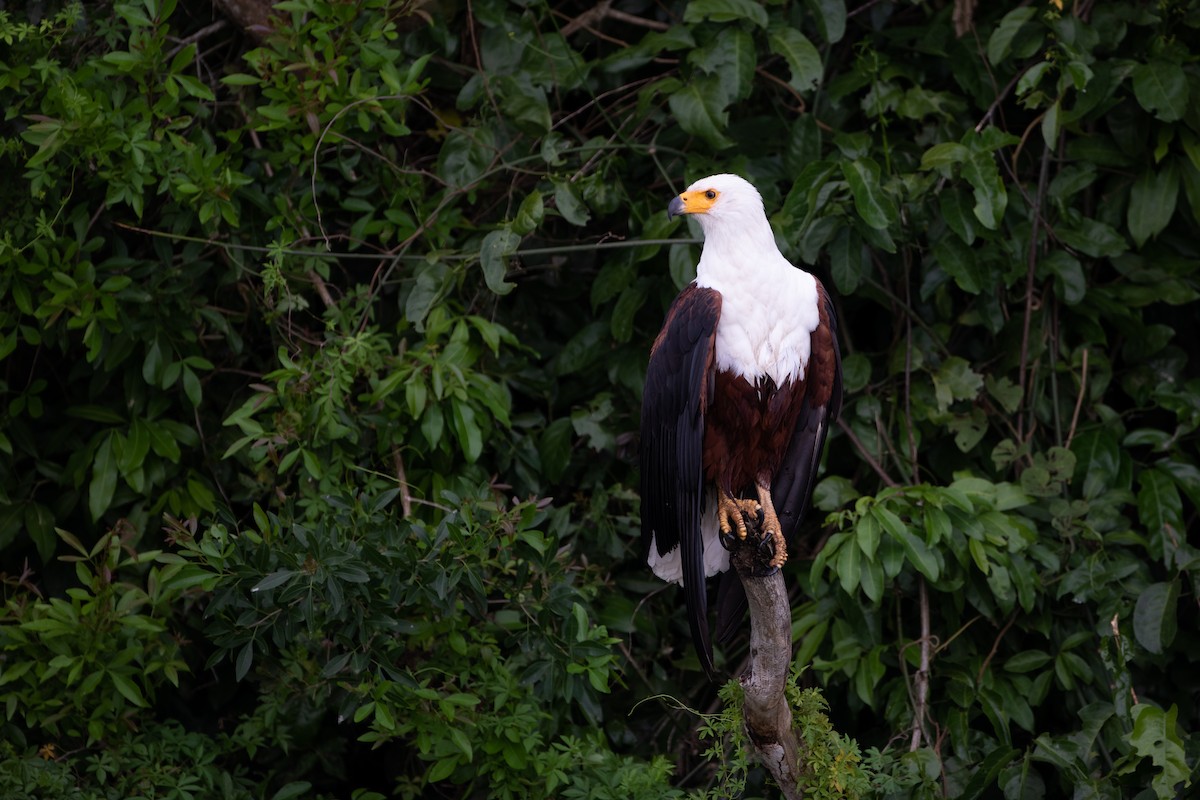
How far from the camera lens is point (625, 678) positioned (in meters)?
4.29

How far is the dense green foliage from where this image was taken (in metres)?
3.58

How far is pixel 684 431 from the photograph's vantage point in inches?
129

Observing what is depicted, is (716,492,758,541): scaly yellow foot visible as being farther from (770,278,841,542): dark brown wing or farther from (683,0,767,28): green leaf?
(683,0,767,28): green leaf

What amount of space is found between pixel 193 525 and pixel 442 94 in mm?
1990

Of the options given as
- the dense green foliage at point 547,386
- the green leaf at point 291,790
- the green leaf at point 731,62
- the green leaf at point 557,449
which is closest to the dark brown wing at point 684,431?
the dense green foliage at point 547,386

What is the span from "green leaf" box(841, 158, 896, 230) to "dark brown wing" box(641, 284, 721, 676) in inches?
26.3

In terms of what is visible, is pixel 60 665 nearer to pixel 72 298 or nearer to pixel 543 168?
pixel 72 298

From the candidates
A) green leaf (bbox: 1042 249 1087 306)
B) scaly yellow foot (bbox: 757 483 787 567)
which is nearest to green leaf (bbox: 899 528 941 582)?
scaly yellow foot (bbox: 757 483 787 567)

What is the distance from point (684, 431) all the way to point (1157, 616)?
63.0 inches

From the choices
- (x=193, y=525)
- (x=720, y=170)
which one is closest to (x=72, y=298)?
(x=193, y=525)

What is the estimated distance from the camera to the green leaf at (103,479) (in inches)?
154

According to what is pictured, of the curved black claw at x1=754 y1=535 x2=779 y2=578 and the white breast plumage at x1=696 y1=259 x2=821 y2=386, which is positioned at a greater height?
the white breast plumage at x1=696 y1=259 x2=821 y2=386

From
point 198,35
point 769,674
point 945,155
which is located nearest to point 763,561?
point 769,674

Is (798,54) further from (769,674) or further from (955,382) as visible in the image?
(769,674)
